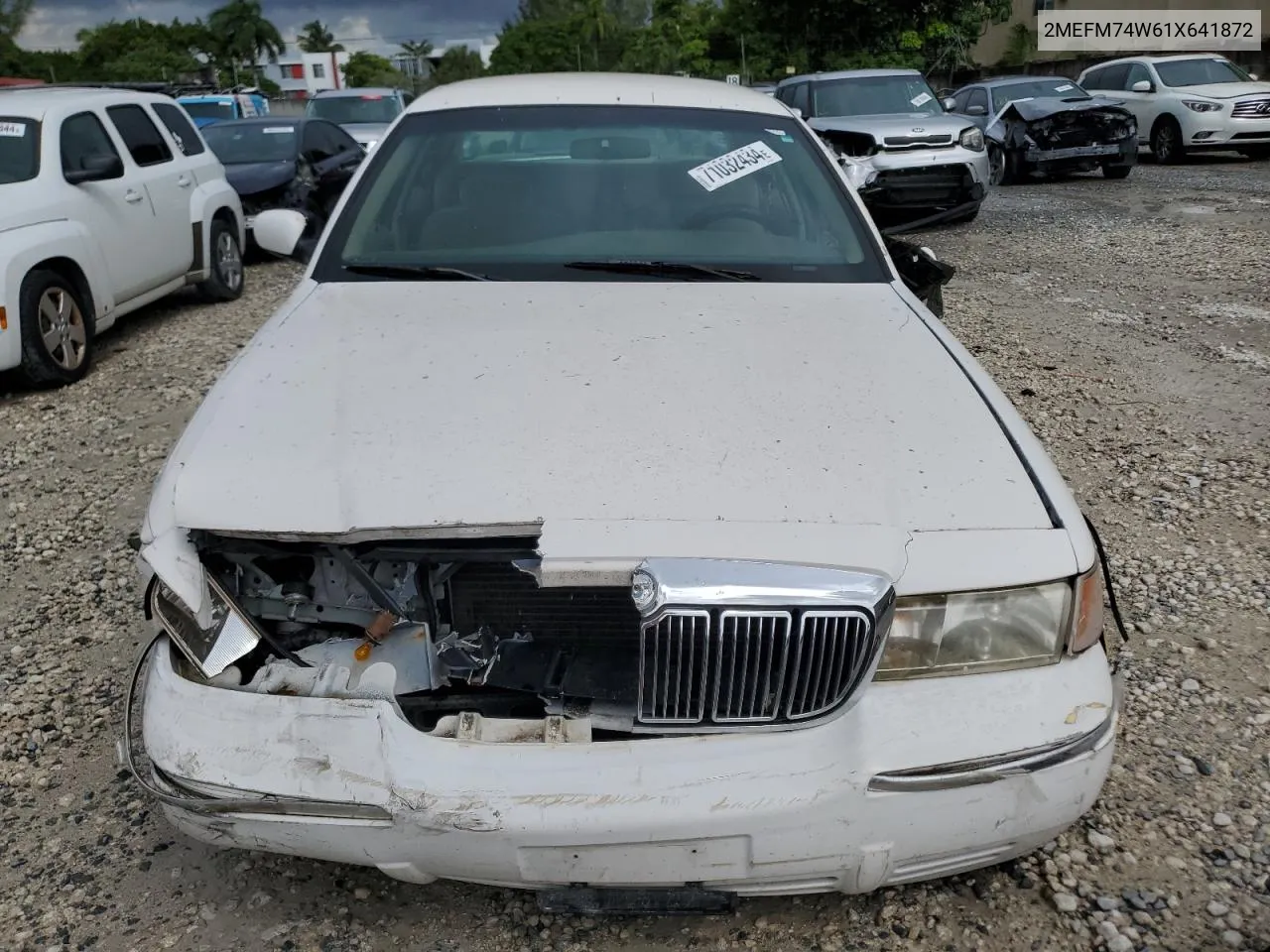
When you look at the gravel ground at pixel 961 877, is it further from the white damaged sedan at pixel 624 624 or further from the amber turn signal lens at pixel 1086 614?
the amber turn signal lens at pixel 1086 614

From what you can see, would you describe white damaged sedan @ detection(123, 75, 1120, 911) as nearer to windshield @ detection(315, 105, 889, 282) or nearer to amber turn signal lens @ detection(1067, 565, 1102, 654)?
amber turn signal lens @ detection(1067, 565, 1102, 654)

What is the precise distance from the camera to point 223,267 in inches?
329

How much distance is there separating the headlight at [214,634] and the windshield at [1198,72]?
16332 mm

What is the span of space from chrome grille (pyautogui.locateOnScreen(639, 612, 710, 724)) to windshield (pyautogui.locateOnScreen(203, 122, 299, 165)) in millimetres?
9644

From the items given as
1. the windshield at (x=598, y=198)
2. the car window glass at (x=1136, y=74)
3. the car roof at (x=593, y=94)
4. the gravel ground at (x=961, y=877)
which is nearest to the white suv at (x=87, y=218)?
the gravel ground at (x=961, y=877)

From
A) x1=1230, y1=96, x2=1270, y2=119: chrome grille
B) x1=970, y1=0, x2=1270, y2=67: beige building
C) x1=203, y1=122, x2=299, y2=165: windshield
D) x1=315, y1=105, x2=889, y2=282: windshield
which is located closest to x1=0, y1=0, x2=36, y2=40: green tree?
x1=970, y1=0, x2=1270, y2=67: beige building

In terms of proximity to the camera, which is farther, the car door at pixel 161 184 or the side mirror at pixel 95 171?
the car door at pixel 161 184

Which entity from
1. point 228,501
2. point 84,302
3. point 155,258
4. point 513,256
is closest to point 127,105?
point 155,258

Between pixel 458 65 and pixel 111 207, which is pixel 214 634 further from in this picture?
pixel 458 65

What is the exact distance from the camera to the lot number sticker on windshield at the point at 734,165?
335 cm

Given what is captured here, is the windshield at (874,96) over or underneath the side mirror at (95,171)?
over

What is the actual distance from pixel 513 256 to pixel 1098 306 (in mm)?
5506

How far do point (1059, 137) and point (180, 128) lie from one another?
10.3 m

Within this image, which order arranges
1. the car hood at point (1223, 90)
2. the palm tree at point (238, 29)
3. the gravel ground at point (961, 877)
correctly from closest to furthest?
the gravel ground at point (961, 877)
the car hood at point (1223, 90)
the palm tree at point (238, 29)
